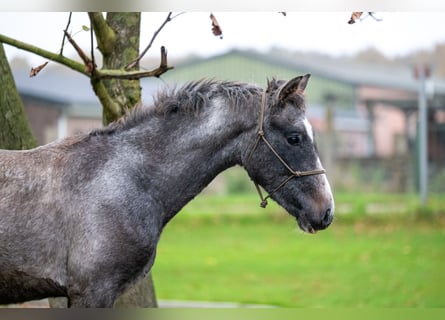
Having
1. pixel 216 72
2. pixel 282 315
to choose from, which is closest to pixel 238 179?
pixel 216 72

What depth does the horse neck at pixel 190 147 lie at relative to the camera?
3104mm

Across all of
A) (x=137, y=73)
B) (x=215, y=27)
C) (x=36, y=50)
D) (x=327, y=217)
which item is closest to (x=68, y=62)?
(x=36, y=50)

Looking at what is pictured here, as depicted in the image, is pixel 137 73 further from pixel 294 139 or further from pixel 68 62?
pixel 294 139

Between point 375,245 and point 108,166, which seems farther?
point 375,245

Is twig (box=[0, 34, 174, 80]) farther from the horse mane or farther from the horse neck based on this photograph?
the horse neck

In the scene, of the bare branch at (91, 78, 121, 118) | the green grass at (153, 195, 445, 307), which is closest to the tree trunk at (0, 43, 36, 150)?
the bare branch at (91, 78, 121, 118)

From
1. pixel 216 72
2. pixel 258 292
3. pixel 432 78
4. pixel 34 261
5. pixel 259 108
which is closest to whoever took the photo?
pixel 34 261

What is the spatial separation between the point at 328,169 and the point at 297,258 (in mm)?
3294

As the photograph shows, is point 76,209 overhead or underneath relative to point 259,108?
underneath

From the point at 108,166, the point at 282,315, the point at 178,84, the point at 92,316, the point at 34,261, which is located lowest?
the point at 282,315

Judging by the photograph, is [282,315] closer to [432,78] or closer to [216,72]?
[216,72]

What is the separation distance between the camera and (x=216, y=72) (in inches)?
419

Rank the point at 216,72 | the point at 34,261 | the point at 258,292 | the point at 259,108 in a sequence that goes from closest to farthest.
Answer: the point at 34,261 → the point at 259,108 → the point at 258,292 → the point at 216,72

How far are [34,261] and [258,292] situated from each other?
410 centimetres
